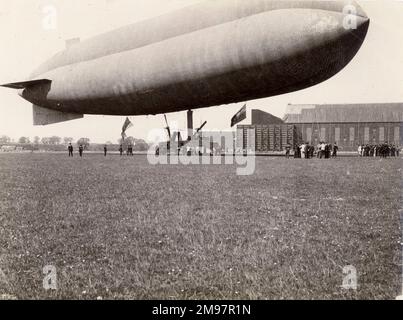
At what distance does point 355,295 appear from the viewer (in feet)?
12.8

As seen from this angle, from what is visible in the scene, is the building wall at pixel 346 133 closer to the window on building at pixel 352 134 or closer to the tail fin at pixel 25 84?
the window on building at pixel 352 134

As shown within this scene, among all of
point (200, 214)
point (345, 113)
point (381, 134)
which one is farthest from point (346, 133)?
point (200, 214)

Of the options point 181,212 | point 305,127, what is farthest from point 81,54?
point 305,127

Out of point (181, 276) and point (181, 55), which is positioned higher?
point (181, 55)

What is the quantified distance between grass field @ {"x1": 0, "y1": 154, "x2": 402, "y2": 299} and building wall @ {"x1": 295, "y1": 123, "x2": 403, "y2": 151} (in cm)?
5188

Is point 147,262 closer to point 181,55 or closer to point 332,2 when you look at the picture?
point 181,55

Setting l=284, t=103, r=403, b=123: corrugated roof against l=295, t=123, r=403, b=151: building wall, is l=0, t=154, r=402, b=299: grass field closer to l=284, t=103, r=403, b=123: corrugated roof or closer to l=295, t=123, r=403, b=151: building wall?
l=295, t=123, r=403, b=151: building wall

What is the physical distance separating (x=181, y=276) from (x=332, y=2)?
3.49 m

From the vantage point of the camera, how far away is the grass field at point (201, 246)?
4.13 meters

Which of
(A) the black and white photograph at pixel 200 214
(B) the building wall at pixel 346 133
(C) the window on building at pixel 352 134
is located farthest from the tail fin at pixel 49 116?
(C) the window on building at pixel 352 134

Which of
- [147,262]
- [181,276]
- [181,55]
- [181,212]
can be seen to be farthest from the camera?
[181,212]

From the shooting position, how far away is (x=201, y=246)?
17.8ft

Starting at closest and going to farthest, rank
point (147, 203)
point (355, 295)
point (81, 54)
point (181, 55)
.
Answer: point (355, 295), point (181, 55), point (81, 54), point (147, 203)

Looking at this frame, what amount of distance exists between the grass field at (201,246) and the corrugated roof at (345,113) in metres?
52.8
